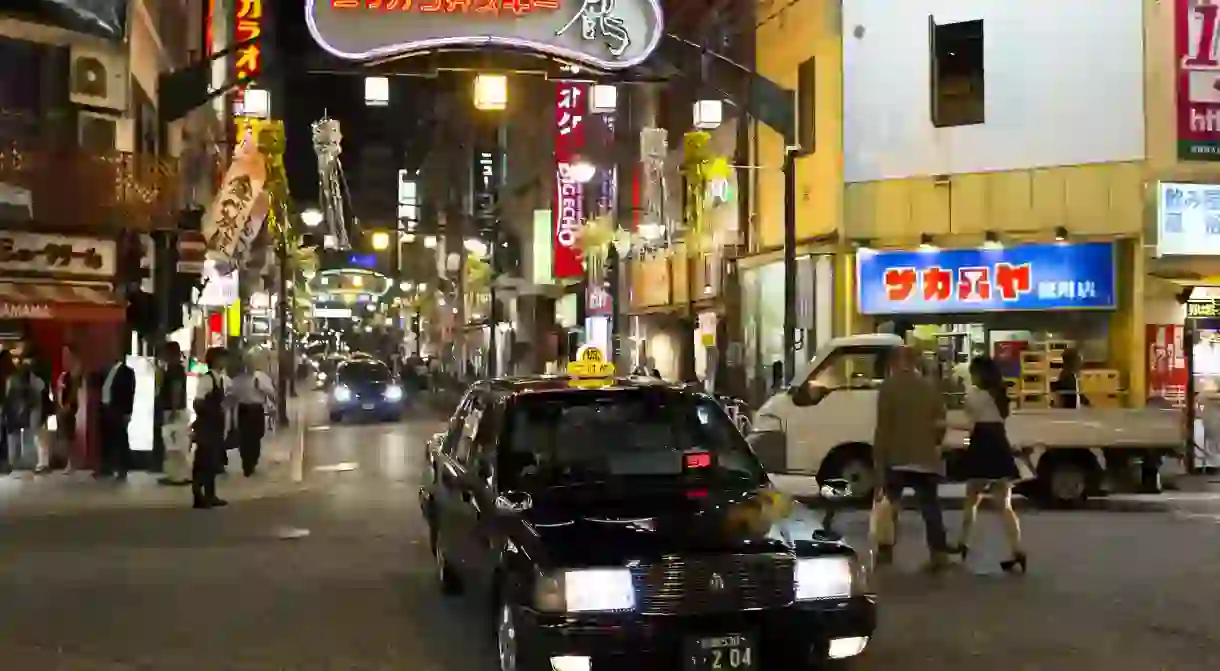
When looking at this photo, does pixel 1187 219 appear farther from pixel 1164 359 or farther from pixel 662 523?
pixel 662 523

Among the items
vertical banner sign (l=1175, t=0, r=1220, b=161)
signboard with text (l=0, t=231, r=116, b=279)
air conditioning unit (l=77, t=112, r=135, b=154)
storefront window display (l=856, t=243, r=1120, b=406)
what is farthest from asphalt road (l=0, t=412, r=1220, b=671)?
vertical banner sign (l=1175, t=0, r=1220, b=161)

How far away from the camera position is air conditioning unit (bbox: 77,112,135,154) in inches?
863

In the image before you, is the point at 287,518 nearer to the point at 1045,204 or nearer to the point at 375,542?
the point at 375,542

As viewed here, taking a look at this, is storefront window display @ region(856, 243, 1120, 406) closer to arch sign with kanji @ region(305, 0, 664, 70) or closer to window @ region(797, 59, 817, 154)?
window @ region(797, 59, 817, 154)

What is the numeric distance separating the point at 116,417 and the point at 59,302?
1.86 meters

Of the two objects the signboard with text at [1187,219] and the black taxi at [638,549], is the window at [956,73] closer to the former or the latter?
the signboard with text at [1187,219]

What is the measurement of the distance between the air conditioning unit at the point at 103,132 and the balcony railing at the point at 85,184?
4.80 feet

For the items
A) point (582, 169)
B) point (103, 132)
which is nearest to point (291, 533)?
point (103, 132)

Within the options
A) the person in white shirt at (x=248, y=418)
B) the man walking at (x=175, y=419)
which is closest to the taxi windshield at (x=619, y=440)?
the man walking at (x=175, y=419)

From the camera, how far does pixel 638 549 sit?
22.8 ft

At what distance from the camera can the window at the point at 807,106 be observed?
85.0ft

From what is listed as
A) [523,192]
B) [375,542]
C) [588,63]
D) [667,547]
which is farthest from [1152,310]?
[523,192]

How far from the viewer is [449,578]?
1051cm

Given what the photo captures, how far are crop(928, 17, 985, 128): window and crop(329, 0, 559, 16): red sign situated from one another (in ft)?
22.5
